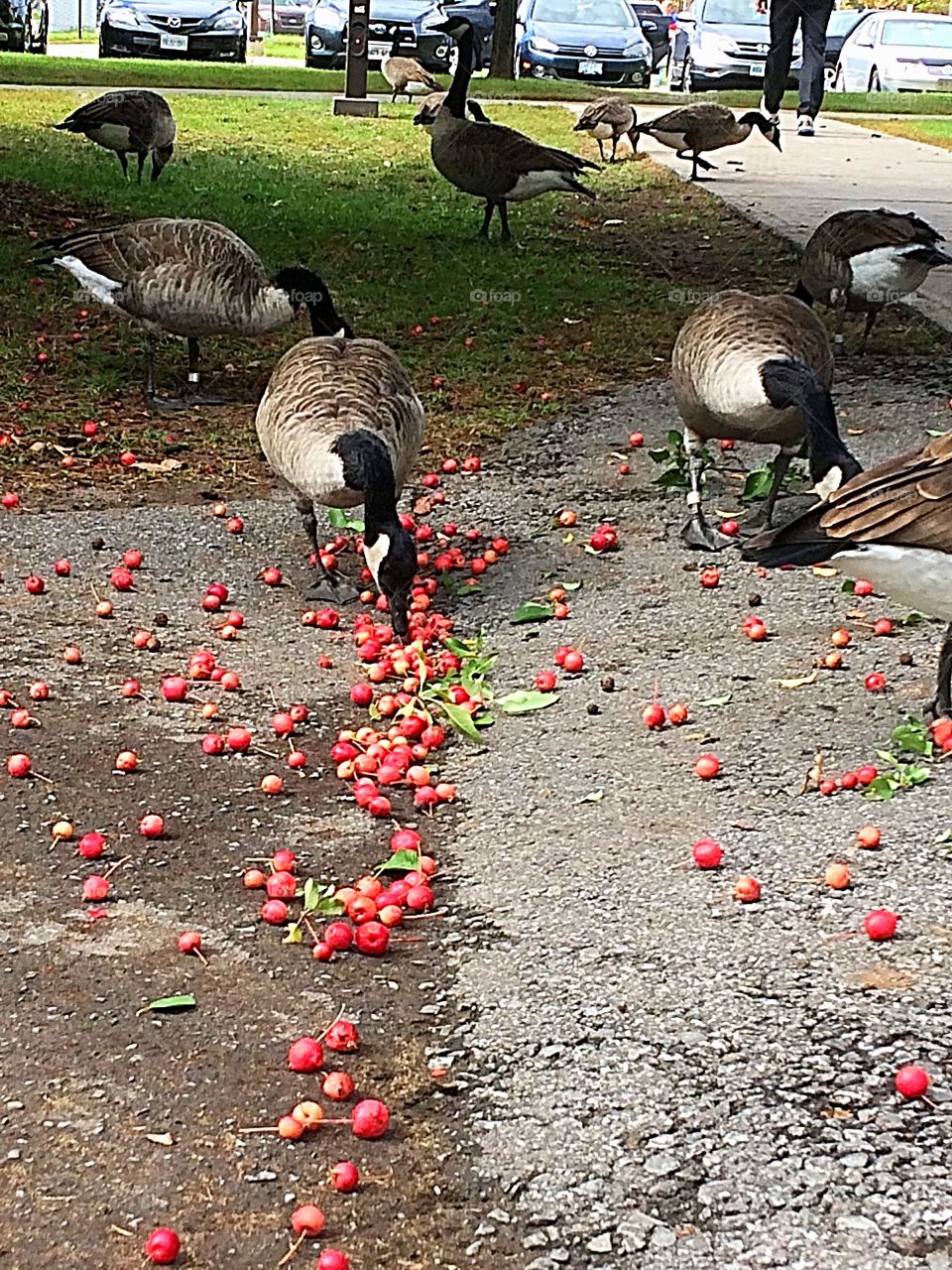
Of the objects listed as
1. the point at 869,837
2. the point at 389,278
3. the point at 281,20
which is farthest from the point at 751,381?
the point at 281,20

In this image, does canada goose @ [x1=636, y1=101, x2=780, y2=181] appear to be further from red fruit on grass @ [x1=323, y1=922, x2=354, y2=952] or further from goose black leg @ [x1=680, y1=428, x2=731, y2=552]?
red fruit on grass @ [x1=323, y1=922, x2=354, y2=952]

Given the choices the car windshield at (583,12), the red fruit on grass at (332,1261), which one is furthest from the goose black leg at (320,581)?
the car windshield at (583,12)

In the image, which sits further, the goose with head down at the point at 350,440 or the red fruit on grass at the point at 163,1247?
the goose with head down at the point at 350,440

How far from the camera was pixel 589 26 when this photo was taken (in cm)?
3117

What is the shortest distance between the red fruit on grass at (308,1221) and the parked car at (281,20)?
4151 cm

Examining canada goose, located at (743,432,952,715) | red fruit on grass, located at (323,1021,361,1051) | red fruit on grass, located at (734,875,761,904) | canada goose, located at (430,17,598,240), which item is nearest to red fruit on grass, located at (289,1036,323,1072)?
red fruit on grass, located at (323,1021,361,1051)

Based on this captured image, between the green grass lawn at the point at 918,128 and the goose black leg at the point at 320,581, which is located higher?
the green grass lawn at the point at 918,128

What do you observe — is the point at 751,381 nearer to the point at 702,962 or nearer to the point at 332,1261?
the point at 702,962

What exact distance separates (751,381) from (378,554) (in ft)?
6.22

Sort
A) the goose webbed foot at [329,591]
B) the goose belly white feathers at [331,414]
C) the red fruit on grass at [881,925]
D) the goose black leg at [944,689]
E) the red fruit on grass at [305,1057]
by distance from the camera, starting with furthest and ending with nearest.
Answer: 1. the goose webbed foot at [329,591]
2. the goose belly white feathers at [331,414]
3. the goose black leg at [944,689]
4. the red fruit on grass at [881,925]
5. the red fruit on grass at [305,1057]

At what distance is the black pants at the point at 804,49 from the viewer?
18.7 meters

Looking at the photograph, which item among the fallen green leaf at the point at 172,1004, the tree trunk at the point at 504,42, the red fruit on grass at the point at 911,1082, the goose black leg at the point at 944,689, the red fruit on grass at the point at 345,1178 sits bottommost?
the fallen green leaf at the point at 172,1004

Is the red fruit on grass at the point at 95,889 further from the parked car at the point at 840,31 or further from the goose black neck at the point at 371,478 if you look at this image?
the parked car at the point at 840,31

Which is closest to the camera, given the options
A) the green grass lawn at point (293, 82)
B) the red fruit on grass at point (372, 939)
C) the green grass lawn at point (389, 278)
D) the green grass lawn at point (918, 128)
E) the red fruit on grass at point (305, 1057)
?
the red fruit on grass at point (305, 1057)
